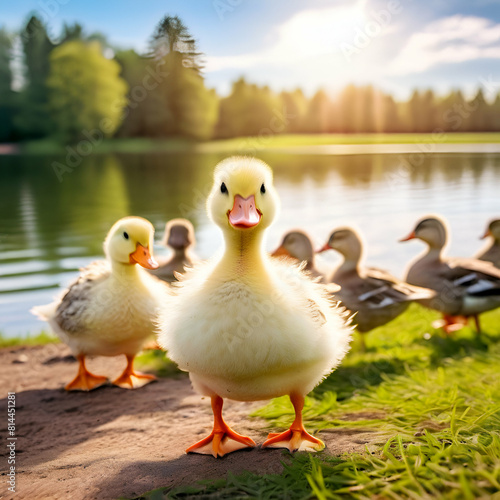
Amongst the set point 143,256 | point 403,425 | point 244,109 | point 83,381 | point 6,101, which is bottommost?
point 83,381

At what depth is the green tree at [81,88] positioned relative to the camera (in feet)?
76.4

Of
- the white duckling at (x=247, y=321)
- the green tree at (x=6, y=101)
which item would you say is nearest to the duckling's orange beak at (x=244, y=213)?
the white duckling at (x=247, y=321)

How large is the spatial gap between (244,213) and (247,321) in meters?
0.58

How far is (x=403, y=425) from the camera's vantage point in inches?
137

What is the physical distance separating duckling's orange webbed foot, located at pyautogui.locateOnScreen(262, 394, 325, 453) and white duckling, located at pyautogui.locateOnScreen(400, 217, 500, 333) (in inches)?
143

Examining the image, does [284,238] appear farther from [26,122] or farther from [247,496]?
[26,122]

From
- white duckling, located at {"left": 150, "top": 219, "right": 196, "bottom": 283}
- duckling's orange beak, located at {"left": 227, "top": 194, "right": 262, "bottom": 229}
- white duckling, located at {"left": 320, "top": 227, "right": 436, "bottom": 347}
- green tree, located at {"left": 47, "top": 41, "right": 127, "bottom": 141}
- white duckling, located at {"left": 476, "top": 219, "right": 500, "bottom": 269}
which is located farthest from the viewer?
green tree, located at {"left": 47, "top": 41, "right": 127, "bottom": 141}

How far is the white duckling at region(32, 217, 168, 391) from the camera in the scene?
4.62 metres

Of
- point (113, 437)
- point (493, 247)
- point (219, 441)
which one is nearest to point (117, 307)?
point (113, 437)

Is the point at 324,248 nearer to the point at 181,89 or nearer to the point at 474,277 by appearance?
the point at 474,277

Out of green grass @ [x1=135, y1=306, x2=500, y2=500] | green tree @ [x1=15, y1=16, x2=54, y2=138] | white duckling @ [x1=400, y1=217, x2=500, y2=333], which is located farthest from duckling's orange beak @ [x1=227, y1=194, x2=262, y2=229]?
→ green tree @ [x1=15, y1=16, x2=54, y2=138]

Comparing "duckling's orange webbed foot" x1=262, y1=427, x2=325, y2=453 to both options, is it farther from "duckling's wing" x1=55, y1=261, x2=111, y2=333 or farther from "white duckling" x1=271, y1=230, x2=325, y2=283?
"white duckling" x1=271, y1=230, x2=325, y2=283

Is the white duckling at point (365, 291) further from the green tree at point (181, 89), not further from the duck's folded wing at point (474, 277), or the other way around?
the green tree at point (181, 89)

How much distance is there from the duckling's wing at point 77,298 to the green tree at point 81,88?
1875 centimetres
